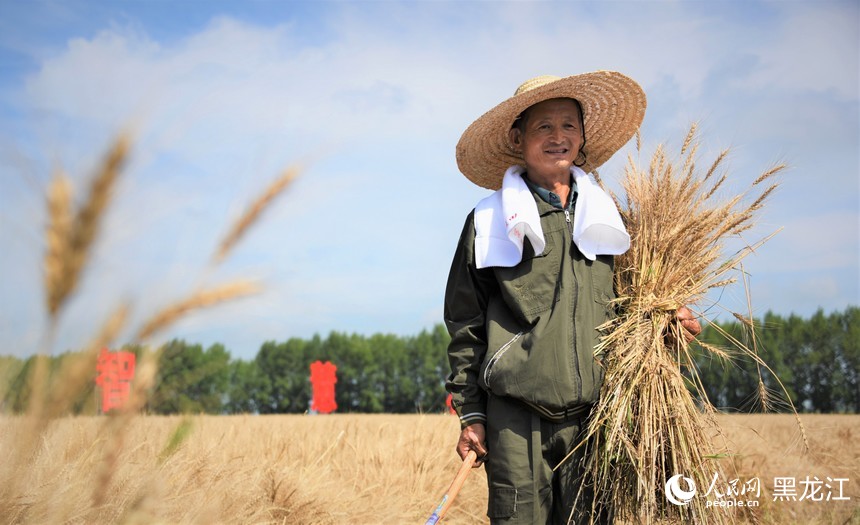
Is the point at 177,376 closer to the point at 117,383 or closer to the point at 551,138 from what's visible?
the point at 117,383

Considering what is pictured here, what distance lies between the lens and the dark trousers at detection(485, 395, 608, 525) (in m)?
2.43

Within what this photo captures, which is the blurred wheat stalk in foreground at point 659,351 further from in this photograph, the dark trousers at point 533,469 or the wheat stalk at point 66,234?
the wheat stalk at point 66,234

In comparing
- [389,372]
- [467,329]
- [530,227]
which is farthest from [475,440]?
[389,372]

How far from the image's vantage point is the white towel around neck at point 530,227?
255 centimetres

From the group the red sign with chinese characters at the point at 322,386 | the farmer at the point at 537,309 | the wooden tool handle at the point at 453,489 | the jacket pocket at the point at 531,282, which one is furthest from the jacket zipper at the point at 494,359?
the red sign with chinese characters at the point at 322,386

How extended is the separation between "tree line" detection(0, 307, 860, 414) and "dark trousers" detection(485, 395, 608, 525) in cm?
60

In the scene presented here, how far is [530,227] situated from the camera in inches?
99.3

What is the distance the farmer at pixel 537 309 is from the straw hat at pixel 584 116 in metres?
0.01

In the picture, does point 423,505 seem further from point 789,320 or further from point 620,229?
point 789,320

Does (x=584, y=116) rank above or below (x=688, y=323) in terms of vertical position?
above

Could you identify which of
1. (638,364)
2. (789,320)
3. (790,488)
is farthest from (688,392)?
(789,320)

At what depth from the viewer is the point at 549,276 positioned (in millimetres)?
2553

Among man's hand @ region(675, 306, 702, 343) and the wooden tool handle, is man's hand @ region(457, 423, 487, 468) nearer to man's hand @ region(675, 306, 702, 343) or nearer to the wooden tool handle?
the wooden tool handle

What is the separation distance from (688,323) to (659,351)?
200 mm
